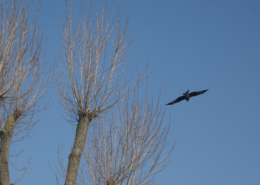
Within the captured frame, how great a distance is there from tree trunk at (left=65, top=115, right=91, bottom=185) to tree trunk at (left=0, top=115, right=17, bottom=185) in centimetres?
203

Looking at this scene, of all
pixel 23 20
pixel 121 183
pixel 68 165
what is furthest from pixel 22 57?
pixel 121 183

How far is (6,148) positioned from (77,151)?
2.37 m

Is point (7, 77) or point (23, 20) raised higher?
point (23, 20)

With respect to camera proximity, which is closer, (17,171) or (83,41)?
(83,41)

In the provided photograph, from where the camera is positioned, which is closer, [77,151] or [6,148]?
[77,151]

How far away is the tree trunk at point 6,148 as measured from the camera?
6.78 metres

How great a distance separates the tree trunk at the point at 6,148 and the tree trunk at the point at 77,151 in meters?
2.03

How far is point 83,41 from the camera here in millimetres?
7227

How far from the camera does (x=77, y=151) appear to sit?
592 cm

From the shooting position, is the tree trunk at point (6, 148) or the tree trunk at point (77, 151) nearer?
the tree trunk at point (77, 151)

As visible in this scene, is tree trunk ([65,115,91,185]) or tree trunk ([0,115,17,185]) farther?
tree trunk ([0,115,17,185])

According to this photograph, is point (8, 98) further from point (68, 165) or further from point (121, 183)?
point (121, 183)

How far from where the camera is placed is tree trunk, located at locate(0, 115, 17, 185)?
6781 mm

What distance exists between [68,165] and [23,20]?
4456mm
